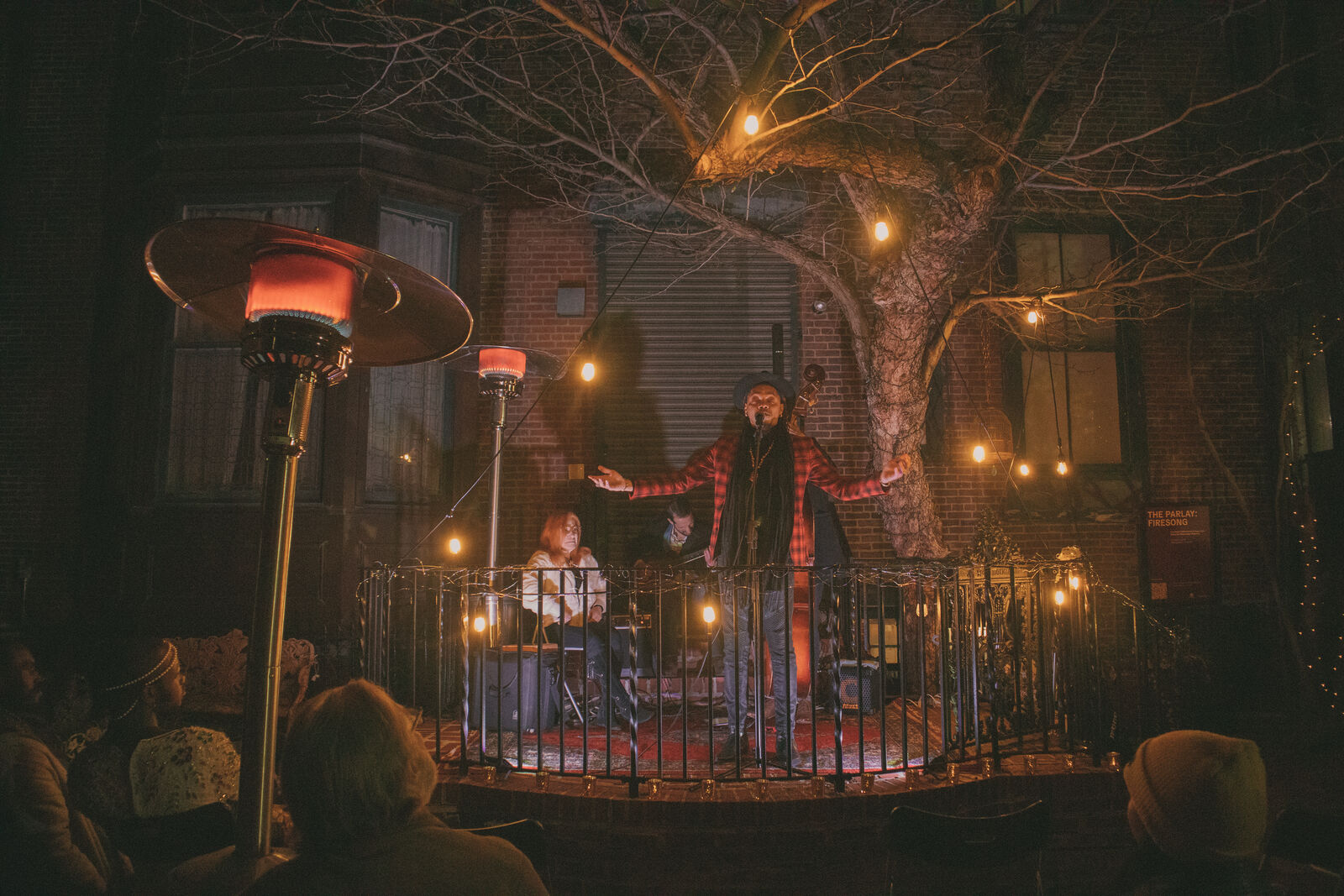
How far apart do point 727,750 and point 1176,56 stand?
9460mm

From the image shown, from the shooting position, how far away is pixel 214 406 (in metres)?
7.68

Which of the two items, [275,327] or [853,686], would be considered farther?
[853,686]

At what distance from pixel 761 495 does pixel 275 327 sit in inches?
135

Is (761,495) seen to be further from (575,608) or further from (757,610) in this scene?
(575,608)

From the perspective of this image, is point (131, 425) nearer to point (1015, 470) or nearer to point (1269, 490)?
point (1015, 470)

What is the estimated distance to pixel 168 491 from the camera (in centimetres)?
755

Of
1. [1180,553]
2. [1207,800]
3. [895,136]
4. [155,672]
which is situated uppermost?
[895,136]

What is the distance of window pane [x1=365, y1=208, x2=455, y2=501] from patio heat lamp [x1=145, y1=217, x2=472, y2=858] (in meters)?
5.09

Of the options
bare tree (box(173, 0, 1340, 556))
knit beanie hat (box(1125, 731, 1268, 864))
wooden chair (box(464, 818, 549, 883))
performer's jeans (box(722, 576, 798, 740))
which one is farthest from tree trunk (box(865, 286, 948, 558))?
wooden chair (box(464, 818, 549, 883))

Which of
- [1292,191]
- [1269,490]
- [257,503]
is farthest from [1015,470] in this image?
[257,503]

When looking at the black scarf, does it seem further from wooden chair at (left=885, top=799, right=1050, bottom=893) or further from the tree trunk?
wooden chair at (left=885, top=799, right=1050, bottom=893)

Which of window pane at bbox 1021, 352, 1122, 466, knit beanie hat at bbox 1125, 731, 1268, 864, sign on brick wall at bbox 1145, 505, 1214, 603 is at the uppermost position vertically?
window pane at bbox 1021, 352, 1122, 466

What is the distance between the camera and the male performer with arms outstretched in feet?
16.3

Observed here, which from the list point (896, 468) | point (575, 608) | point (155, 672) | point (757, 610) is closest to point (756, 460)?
point (896, 468)
